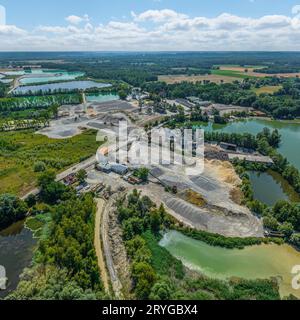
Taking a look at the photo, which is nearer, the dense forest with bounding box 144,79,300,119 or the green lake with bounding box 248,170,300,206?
the green lake with bounding box 248,170,300,206

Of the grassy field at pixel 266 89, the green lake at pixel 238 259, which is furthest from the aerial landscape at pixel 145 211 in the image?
the grassy field at pixel 266 89

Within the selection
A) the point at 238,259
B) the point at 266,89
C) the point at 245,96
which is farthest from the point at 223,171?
the point at 266,89

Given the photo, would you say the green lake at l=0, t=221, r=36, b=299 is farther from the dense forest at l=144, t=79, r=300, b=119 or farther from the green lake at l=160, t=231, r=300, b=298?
the dense forest at l=144, t=79, r=300, b=119

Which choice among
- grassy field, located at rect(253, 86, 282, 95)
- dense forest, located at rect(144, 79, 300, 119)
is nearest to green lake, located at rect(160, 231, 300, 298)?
dense forest, located at rect(144, 79, 300, 119)

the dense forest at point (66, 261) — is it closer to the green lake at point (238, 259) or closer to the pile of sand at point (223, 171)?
the green lake at point (238, 259)

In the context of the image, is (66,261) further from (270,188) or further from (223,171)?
(270,188)
